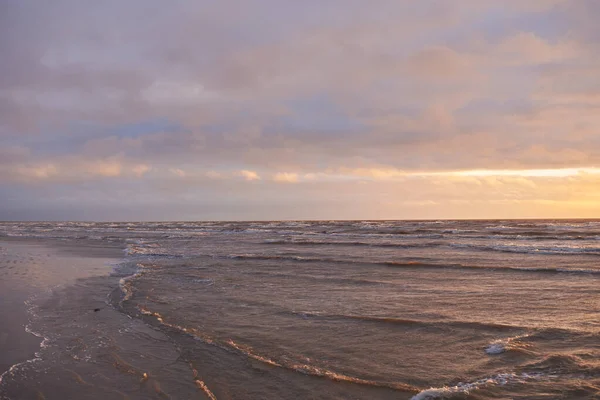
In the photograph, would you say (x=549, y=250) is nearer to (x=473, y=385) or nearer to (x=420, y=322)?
(x=420, y=322)

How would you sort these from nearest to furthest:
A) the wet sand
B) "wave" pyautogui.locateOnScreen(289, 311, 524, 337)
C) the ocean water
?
the ocean water → the wet sand → "wave" pyautogui.locateOnScreen(289, 311, 524, 337)

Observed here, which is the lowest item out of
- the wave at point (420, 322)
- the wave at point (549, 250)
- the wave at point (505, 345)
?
the wave at point (420, 322)

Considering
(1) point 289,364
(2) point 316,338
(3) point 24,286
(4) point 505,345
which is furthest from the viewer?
(3) point 24,286

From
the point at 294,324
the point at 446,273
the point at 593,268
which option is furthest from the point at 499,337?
the point at 593,268

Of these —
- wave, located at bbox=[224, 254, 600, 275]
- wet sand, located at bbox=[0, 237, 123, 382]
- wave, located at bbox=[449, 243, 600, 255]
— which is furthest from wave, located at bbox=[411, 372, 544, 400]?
wave, located at bbox=[449, 243, 600, 255]

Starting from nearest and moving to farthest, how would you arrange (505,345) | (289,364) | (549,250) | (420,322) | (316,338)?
(289,364) < (505,345) < (316,338) < (420,322) < (549,250)

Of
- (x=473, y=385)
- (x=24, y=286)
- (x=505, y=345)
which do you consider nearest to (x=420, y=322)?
(x=505, y=345)

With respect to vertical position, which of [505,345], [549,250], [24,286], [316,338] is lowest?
[24,286]

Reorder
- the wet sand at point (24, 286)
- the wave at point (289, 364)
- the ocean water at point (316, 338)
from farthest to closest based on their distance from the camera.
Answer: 1. the wet sand at point (24, 286)
2. the wave at point (289, 364)
3. the ocean water at point (316, 338)

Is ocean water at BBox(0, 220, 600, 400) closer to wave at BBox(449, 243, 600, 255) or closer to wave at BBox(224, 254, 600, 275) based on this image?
wave at BBox(224, 254, 600, 275)

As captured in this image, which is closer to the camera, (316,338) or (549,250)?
(316,338)

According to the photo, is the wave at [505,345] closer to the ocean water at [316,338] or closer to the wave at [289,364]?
the ocean water at [316,338]

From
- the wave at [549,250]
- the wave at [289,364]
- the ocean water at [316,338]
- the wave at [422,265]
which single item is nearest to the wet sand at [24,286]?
the ocean water at [316,338]

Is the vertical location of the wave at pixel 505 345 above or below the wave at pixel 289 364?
above
